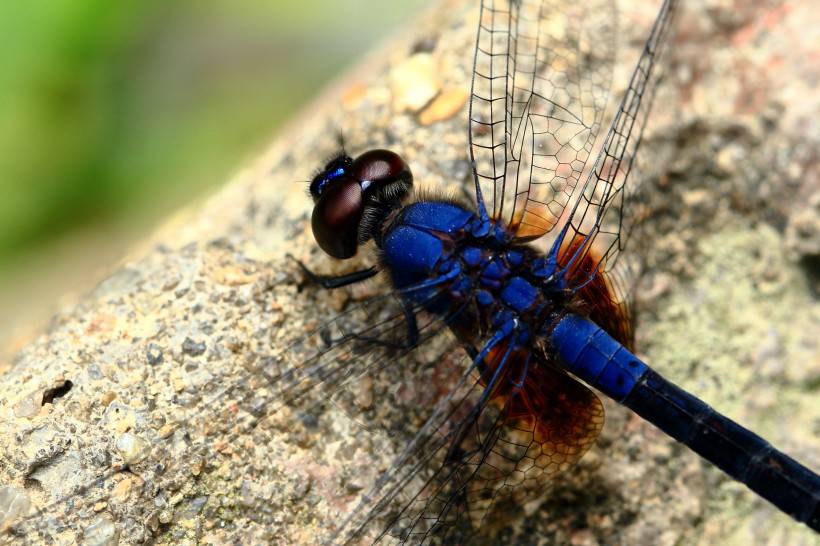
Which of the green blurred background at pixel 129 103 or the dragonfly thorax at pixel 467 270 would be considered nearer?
the dragonfly thorax at pixel 467 270

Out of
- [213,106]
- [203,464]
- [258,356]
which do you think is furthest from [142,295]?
[213,106]

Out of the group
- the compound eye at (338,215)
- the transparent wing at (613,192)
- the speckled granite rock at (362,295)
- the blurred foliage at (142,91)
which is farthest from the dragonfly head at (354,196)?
the blurred foliage at (142,91)

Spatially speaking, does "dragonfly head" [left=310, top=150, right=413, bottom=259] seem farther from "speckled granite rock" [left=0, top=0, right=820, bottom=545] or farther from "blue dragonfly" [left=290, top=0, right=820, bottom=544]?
"speckled granite rock" [left=0, top=0, right=820, bottom=545]

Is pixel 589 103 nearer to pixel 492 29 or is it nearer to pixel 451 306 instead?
pixel 492 29

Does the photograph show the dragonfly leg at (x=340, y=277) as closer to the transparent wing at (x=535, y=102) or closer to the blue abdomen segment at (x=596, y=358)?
the transparent wing at (x=535, y=102)

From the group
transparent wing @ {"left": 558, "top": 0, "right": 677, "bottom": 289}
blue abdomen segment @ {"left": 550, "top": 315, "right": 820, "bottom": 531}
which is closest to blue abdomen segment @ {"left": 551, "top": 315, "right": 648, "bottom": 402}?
blue abdomen segment @ {"left": 550, "top": 315, "right": 820, "bottom": 531}

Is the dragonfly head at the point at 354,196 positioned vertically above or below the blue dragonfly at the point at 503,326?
above

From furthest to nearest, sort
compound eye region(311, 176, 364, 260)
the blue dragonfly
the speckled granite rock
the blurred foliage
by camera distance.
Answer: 1. the blurred foliage
2. compound eye region(311, 176, 364, 260)
3. the blue dragonfly
4. the speckled granite rock
